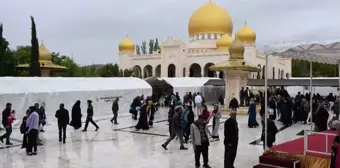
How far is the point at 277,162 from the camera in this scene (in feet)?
20.7

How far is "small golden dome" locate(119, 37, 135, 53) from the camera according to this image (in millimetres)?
45656

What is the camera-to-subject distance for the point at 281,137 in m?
11.6

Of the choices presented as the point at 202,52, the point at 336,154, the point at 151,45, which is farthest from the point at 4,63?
the point at 151,45

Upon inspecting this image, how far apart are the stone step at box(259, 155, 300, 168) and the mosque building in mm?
31703

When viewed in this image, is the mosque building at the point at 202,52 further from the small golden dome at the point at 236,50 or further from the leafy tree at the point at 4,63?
the leafy tree at the point at 4,63

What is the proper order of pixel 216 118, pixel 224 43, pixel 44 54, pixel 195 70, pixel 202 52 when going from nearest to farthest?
pixel 216 118 → pixel 44 54 → pixel 224 43 → pixel 202 52 → pixel 195 70

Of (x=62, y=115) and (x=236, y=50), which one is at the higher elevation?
(x=236, y=50)

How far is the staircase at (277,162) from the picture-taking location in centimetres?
611

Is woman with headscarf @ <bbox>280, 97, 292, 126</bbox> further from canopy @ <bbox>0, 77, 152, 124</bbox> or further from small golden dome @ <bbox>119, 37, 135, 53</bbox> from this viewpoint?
small golden dome @ <bbox>119, 37, 135, 53</bbox>

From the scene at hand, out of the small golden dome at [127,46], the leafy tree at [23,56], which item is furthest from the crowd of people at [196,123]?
the leafy tree at [23,56]

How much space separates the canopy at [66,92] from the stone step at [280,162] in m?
11.2

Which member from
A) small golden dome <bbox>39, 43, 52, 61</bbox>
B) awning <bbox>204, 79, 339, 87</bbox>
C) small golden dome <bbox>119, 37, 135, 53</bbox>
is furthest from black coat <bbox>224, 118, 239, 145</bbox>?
small golden dome <bbox>119, 37, 135, 53</bbox>

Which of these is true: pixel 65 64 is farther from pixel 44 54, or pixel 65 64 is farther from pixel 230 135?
pixel 230 135

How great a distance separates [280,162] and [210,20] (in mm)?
39121
